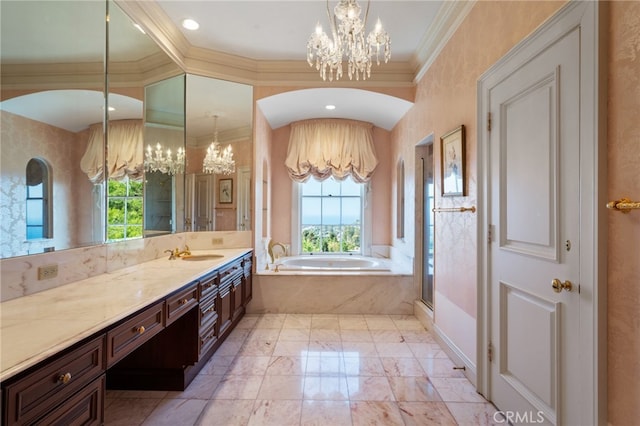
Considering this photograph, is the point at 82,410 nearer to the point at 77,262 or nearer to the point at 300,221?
the point at 77,262

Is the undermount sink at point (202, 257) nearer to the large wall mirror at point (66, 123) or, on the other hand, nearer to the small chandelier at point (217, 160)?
the large wall mirror at point (66, 123)

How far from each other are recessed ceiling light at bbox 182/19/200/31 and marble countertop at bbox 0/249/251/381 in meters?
2.19

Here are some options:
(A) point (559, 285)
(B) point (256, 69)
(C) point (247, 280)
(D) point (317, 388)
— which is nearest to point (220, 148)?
(B) point (256, 69)

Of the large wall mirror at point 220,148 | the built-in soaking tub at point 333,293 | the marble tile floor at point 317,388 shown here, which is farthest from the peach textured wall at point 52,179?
the built-in soaking tub at point 333,293

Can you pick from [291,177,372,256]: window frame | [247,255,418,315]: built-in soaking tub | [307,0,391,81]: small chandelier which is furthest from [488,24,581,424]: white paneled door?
[291,177,372,256]: window frame

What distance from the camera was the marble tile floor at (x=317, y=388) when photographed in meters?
1.75

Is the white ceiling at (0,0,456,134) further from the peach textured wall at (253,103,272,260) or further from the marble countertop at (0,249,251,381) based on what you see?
the marble countertop at (0,249,251,381)

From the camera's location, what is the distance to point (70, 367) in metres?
1.00

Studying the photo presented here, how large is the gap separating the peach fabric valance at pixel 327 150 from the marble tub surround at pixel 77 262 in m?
2.22

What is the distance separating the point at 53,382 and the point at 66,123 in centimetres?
141

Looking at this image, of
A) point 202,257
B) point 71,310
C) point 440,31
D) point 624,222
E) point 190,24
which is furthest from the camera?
point 202,257

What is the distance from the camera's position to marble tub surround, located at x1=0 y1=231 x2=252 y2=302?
1.40m

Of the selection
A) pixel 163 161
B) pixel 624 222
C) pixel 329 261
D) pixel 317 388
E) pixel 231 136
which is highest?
pixel 231 136

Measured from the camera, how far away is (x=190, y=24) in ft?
8.72
